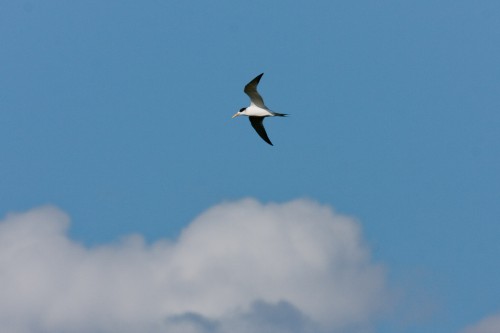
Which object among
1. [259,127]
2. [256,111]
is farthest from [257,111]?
[259,127]

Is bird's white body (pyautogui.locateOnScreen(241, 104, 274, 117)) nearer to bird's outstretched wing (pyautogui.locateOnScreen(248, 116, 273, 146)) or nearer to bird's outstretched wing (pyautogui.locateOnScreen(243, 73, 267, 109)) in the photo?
bird's outstretched wing (pyautogui.locateOnScreen(243, 73, 267, 109))

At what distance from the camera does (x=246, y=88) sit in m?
87.6

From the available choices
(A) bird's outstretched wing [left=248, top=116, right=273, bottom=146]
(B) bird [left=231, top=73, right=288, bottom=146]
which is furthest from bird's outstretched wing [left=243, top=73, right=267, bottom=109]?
(A) bird's outstretched wing [left=248, top=116, right=273, bottom=146]

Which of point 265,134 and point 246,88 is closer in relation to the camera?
point 246,88

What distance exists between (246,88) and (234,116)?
525 cm

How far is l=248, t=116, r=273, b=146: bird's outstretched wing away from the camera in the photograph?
9269 cm

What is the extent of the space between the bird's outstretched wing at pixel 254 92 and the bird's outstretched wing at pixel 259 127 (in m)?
2.76

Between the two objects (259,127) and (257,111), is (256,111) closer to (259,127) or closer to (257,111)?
(257,111)

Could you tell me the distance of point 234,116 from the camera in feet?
303

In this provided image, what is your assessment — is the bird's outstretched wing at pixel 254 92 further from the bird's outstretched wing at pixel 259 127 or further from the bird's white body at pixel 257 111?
the bird's outstretched wing at pixel 259 127

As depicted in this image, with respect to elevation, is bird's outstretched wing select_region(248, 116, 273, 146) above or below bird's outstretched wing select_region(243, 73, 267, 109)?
above

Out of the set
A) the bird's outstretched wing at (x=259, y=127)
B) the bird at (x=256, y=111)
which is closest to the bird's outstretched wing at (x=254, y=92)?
the bird at (x=256, y=111)

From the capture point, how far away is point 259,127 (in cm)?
9331

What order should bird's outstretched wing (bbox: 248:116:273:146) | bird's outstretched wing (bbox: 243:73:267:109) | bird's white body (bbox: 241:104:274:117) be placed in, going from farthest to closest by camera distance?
bird's outstretched wing (bbox: 248:116:273:146)
bird's white body (bbox: 241:104:274:117)
bird's outstretched wing (bbox: 243:73:267:109)
